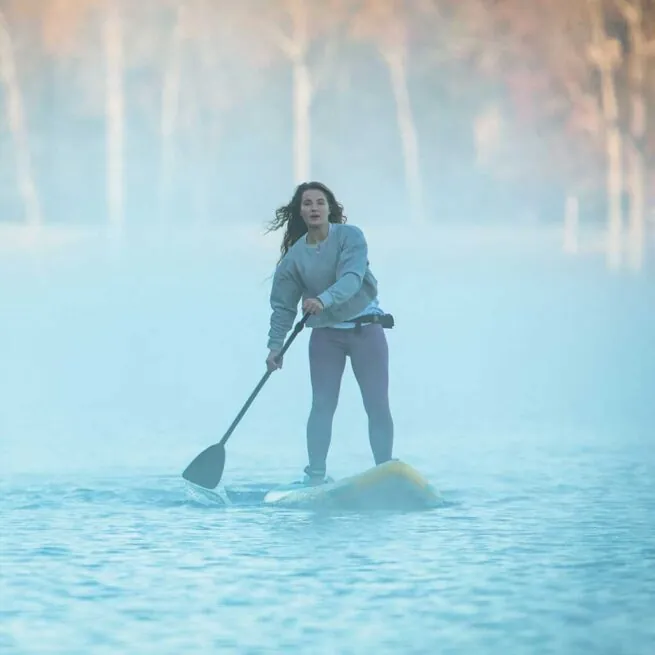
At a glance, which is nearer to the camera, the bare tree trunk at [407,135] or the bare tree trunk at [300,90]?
the bare tree trunk at [300,90]

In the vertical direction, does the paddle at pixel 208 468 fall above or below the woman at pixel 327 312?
below

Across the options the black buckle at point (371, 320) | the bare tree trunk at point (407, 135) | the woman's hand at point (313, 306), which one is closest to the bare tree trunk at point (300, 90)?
the bare tree trunk at point (407, 135)

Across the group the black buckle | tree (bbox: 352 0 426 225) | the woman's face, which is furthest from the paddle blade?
tree (bbox: 352 0 426 225)

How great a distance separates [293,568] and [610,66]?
11.6 metres

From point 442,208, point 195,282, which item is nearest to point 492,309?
point 195,282

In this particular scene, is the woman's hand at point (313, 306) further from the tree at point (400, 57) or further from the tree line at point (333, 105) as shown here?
the tree at point (400, 57)

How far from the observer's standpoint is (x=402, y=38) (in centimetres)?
1475

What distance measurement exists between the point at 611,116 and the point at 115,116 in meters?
3.95

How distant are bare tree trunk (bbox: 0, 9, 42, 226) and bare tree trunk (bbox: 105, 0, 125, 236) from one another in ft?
2.01

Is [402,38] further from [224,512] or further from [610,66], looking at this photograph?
[224,512]

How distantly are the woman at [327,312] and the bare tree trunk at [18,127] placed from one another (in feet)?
31.8

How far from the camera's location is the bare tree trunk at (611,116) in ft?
47.1

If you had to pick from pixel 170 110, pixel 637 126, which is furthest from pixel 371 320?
pixel 170 110

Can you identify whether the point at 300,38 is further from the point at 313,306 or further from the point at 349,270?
the point at 313,306
